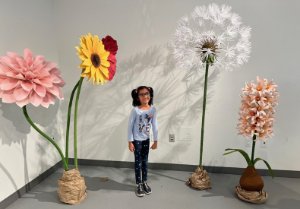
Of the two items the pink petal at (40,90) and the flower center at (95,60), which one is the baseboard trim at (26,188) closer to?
the pink petal at (40,90)

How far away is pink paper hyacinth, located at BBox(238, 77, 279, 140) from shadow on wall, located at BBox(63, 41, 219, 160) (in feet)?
1.87

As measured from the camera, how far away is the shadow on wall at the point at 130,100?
268 cm

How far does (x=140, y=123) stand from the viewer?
2.32 metres

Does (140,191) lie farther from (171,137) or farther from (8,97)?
(8,97)

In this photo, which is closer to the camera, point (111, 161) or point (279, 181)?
point (279, 181)

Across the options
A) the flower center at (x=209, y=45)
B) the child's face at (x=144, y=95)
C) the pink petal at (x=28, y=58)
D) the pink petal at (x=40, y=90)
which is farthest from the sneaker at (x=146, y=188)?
the pink petal at (x=28, y=58)

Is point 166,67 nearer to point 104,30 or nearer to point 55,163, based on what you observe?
point 104,30

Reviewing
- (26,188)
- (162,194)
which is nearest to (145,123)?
(162,194)

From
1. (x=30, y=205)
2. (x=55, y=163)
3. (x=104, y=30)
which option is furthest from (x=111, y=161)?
(x=104, y=30)

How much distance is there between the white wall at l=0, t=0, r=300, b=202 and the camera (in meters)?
2.46

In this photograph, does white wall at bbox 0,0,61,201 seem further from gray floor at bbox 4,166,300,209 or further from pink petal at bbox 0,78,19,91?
pink petal at bbox 0,78,19,91

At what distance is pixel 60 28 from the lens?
2838 mm

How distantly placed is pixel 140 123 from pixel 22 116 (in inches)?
42.8

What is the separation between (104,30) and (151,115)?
1.08 m
